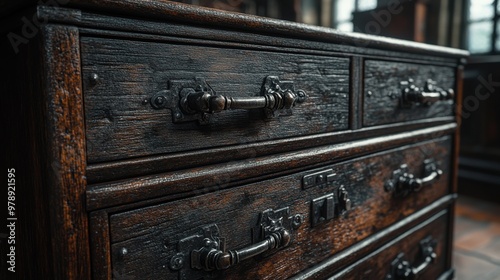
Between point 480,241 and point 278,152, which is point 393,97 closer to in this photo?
point 278,152

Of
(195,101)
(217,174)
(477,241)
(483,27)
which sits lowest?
(477,241)

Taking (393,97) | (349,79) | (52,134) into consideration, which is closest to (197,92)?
(52,134)

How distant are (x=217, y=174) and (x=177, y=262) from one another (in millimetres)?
124

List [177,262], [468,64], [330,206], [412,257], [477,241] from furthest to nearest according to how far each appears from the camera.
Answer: [468,64] → [477,241] → [412,257] → [330,206] → [177,262]

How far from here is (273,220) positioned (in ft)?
2.04

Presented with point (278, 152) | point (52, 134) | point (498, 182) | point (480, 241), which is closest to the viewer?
point (52, 134)

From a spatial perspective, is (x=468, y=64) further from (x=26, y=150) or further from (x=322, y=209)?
(x=26, y=150)

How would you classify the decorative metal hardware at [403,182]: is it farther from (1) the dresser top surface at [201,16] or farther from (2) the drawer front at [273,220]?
(1) the dresser top surface at [201,16]

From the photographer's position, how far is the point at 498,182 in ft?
7.80

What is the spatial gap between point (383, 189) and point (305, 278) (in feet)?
1.01

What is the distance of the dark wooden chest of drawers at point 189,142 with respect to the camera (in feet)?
1.35

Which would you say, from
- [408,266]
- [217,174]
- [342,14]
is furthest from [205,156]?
[342,14]

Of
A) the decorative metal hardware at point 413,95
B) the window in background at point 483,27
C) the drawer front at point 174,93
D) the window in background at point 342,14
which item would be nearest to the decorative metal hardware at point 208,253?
the drawer front at point 174,93

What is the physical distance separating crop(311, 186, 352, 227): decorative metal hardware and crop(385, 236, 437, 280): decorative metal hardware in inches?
11.2
